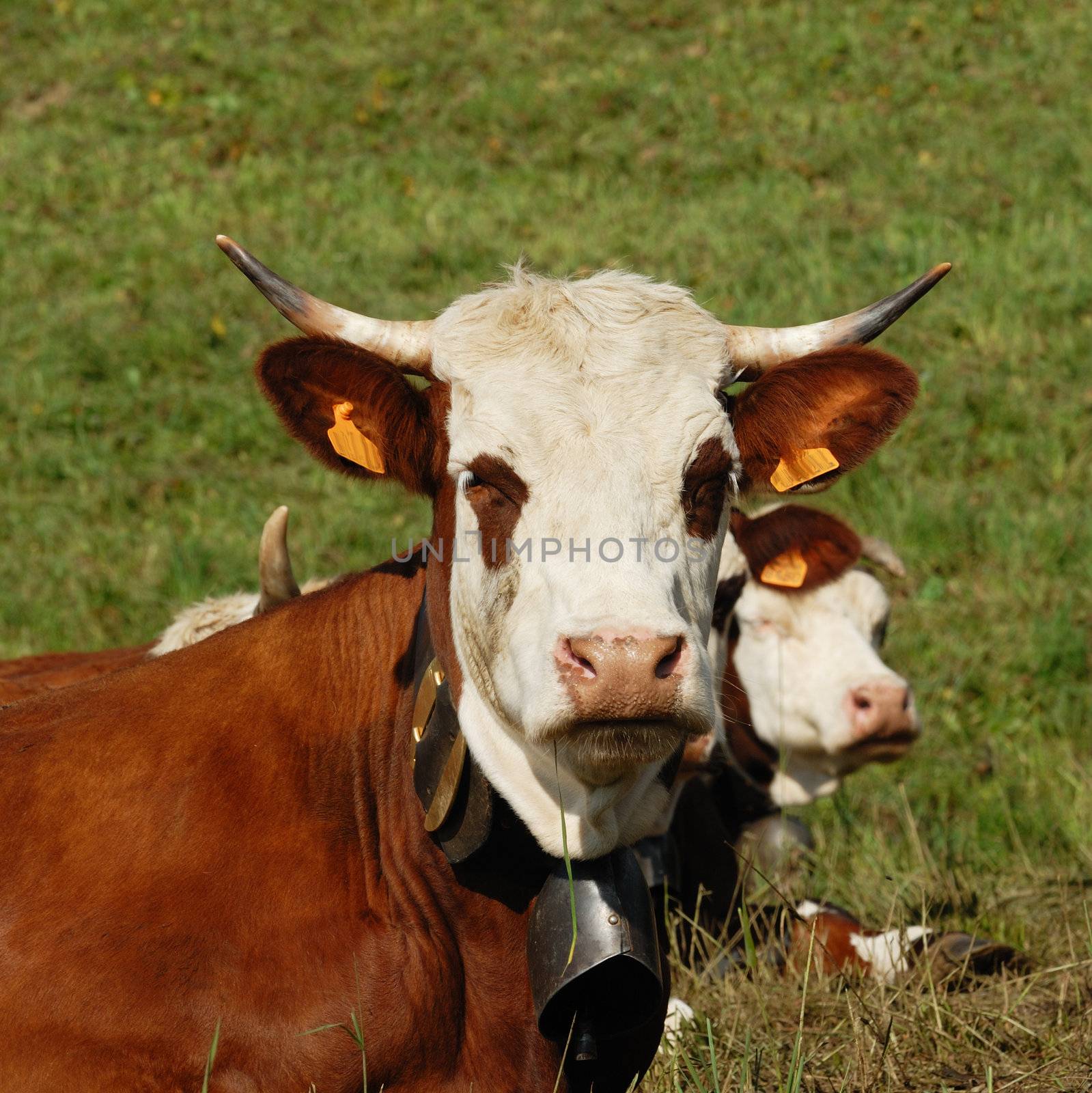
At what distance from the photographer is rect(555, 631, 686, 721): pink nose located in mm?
2551

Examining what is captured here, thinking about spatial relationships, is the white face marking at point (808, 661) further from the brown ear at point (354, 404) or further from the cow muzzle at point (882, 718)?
the brown ear at point (354, 404)

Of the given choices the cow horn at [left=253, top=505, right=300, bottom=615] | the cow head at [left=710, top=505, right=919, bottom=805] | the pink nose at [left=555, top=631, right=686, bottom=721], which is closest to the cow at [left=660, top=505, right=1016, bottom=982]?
the cow head at [left=710, top=505, right=919, bottom=805]

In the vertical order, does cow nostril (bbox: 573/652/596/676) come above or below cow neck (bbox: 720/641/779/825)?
above

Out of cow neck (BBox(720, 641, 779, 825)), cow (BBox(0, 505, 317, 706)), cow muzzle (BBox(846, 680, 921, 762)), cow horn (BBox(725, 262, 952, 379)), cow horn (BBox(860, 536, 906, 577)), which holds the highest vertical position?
cow horn (BBox(725, 262, 952, 379))

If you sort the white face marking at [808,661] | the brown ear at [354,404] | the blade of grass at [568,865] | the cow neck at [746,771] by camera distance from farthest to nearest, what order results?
the cow neck at [746,771]
the white face marking at [808,661]
the brown ear at [354,404]
the blade of grass at [568,865]

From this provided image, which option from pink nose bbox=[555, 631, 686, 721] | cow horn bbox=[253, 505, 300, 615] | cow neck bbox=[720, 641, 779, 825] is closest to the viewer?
pink nose bbox=[555, 631, 686, 721]

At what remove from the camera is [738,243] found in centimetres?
1148

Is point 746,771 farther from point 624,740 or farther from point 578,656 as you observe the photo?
point 578,656

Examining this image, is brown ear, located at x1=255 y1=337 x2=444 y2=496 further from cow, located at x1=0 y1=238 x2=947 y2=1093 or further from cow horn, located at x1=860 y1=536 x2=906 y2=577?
cow horn, located at x1=860 y1=536 x2=906 y2=577

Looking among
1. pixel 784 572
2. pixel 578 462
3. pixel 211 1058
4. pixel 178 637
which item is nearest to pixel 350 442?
pixel 578 462

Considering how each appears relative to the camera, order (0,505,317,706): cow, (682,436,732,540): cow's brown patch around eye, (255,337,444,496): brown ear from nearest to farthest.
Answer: (682,436,732,540): cow's brown patch around eye, (255,337,444,496): brown ear, (0,505,317,706): cow

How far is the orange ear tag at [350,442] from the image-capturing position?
3.27 meters

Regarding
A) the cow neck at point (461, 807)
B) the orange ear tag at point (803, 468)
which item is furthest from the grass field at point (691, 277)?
the orange ear tag at point (803, 468)

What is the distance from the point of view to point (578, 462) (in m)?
2.87
